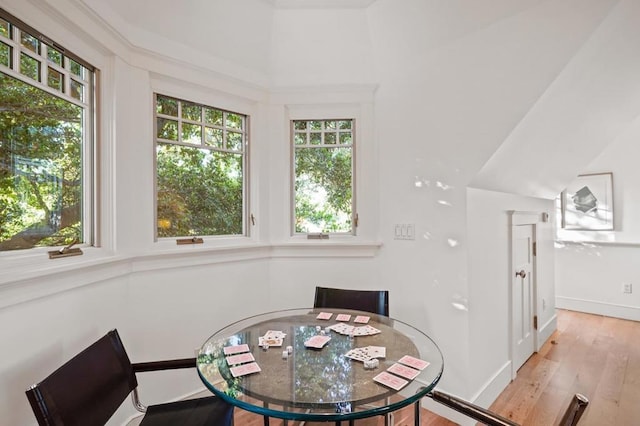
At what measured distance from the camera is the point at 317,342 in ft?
4.64

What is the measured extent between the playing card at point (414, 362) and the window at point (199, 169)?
5.37ft

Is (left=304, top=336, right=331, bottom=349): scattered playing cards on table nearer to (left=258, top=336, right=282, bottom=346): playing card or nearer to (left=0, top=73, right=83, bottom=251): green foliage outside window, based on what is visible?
(left=258, top=336, right=282, bottom=346): playing card

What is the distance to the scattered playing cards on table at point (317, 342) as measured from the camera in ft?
4.53

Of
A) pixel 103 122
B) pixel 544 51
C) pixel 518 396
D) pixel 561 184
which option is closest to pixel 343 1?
pixel 544 51

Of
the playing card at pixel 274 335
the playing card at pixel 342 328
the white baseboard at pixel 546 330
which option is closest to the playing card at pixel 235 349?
the playing card at pixel 274 335

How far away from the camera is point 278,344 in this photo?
1.41 meters

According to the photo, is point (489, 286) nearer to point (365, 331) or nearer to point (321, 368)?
point (365, 331)

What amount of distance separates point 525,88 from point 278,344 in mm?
1912

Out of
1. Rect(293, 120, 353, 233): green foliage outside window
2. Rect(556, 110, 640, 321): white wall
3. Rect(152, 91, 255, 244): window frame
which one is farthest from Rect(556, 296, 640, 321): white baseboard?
Rect(152, 91, 255, 244): window frame

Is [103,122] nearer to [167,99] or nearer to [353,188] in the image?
[167,99]

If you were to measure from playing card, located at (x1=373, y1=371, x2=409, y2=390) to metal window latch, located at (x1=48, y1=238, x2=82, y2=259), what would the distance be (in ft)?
4.90

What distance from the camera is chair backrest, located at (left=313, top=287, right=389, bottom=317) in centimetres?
196

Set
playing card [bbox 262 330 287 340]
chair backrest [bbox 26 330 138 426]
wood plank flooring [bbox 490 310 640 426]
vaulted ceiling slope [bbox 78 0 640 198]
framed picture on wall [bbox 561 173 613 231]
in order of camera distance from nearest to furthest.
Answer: chair backrest [bbox 26 330 138 426], playing card [bbox 262 330 287 340], vaulted ceiling slope [bbox 78 0 640 198], wood plank flooring [bbox 490 310 640 426], framed picture on wall [bbox 561 173 613 231]

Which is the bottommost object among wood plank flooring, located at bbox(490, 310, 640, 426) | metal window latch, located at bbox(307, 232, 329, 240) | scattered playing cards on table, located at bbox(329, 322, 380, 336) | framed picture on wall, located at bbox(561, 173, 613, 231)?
wood plank flooring, located at bbox(490, 310, 640, 426)
